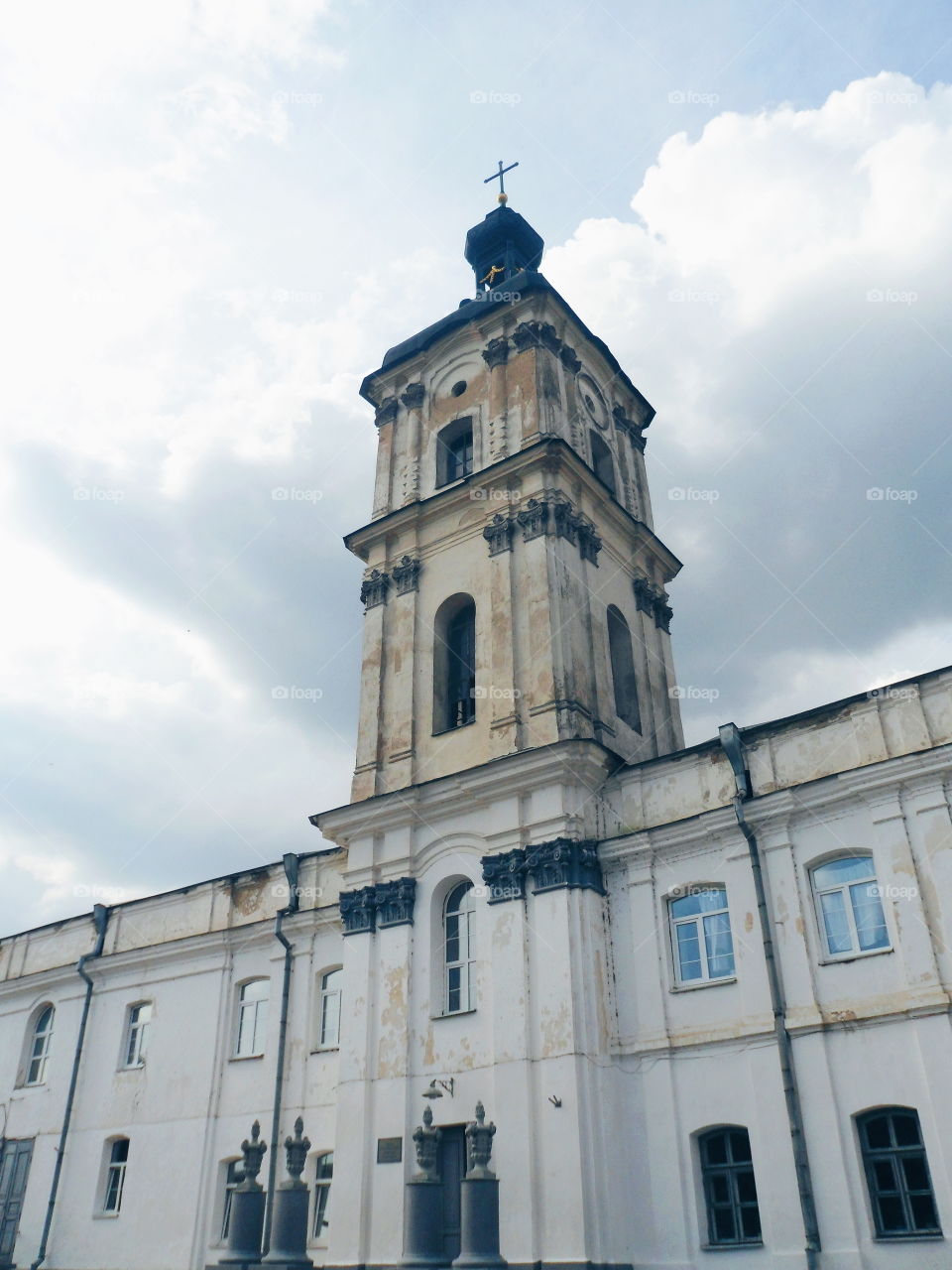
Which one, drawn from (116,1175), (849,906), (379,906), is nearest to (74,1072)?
(116,1175)

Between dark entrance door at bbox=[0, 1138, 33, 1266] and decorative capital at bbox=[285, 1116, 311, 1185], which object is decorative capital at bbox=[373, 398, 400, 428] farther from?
dark entrance door at bbox=[0, 1138, 33, 1266]

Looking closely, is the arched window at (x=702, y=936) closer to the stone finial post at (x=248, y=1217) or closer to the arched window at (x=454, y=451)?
the stone finial post at (x=248, y=1217)

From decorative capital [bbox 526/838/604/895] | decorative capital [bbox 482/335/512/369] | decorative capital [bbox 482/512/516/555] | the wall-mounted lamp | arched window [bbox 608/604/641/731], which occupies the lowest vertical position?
the wall-mounted lamp

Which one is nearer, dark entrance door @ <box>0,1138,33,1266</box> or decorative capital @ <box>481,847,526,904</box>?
decorative capital @ <box>481,847,526,904</box>

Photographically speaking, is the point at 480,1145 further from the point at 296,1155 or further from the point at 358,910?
the point at 358,910

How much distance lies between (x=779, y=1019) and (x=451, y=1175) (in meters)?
5.97

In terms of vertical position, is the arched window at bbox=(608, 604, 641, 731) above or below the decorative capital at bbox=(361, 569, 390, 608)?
below

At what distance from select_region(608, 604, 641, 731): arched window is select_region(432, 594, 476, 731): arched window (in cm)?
302

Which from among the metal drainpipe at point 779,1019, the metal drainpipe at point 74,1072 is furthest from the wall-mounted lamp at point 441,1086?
the metal drainpipe at point 74,1072

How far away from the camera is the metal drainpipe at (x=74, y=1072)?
77.4 ft

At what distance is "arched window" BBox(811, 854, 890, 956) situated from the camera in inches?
616

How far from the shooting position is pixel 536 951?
58.2 feet

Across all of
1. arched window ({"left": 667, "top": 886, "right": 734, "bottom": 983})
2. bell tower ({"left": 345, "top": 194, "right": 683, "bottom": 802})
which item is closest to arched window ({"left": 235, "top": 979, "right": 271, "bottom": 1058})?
bell tower ({"left": 345, "top": 194, "right": 683, "bottom": 802})

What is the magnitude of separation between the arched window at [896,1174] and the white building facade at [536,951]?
34 millimetres
